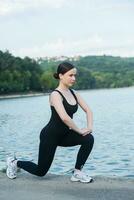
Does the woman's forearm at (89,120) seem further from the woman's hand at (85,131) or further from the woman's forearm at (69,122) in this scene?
the woman's forearm at (69,122)

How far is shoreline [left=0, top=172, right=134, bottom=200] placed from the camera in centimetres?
774

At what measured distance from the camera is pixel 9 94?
557ft

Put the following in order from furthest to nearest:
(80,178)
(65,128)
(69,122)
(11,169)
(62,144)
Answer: (11,169) < (62,144) < (65,128) < (80,178) < (69,122)

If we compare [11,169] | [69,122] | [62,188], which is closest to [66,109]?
[69,122]

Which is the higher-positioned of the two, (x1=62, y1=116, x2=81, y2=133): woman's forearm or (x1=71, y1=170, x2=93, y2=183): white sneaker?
(x1=62, y1=116, x2=81, y2=133): woman's forearm

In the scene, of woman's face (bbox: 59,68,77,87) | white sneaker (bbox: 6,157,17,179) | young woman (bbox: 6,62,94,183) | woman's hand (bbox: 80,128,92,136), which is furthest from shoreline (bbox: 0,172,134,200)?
woman's face (bbox: 59,68,77,87)

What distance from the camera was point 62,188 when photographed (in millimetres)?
8297

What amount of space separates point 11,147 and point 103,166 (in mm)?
9689

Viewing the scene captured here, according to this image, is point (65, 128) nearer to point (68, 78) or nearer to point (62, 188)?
point (68, 78)

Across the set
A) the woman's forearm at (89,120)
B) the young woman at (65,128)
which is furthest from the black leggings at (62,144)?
the woman's forearm at (89,120)

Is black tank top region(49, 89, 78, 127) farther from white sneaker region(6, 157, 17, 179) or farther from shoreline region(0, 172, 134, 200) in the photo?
white sneaker region(6, 157, 17, 179)

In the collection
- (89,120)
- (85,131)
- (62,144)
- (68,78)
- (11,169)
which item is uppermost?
(68,78)

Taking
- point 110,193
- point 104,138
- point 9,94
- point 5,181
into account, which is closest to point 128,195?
point 110,193

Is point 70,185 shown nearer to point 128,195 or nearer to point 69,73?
point 128,195
